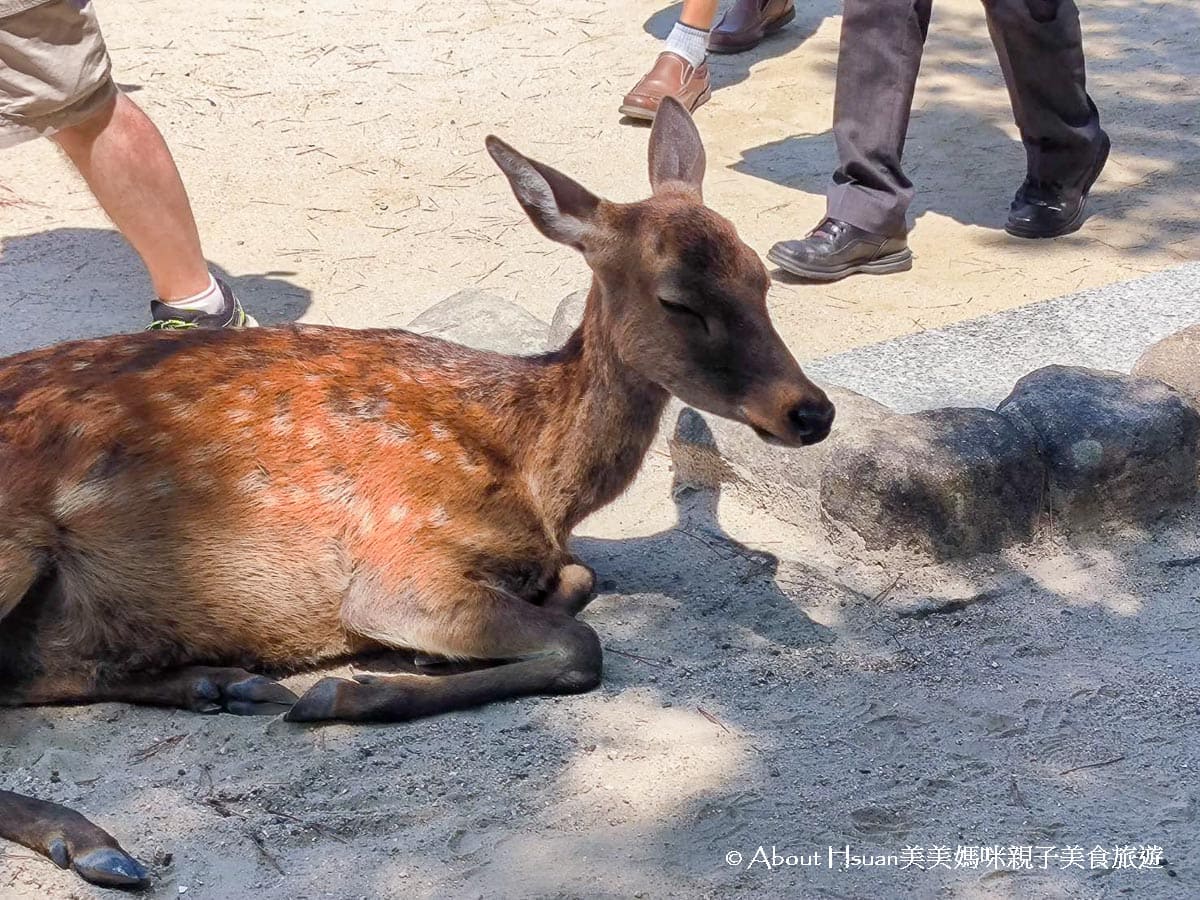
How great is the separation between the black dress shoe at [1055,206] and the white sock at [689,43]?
218 centimetres

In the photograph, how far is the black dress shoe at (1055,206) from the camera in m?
7.27

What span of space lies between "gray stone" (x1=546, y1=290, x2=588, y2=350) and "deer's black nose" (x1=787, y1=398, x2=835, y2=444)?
1.89 metres

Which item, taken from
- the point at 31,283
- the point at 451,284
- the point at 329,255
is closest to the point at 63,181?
the point at 31,283

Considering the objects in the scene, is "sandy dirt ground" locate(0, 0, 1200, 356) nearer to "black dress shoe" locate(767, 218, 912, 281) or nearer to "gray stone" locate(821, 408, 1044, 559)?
"black dress shoe" locate(767, 218, 912, 281)

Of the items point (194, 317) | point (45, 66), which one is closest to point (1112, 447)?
point (194, 317)

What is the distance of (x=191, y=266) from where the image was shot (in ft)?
19.8

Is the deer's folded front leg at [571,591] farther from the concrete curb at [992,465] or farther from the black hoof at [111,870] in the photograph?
the black hoof at [111,870]

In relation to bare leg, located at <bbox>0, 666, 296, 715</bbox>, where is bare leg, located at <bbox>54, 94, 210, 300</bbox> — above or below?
above

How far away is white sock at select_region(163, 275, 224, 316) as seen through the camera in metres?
6.03

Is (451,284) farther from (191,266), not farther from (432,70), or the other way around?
(432,70)

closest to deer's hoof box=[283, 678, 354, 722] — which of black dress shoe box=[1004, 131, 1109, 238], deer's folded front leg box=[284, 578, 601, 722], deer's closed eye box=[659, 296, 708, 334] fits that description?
deer's folded front leg box=[284, 578, 601, 722]

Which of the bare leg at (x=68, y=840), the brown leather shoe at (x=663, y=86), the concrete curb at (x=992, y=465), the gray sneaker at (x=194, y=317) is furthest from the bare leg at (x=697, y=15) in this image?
the bare leg at (x=68, y=840)

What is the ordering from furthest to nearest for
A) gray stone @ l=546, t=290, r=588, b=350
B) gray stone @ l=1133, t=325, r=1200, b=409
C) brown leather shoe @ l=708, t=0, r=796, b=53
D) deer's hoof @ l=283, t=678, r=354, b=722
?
brown leather shoe @ l=708, t=0, r=796, b=53
gray stone @ l=546, t=290, r=588, b=350
gray stone @ l=1133, t=325, r=1200, b=409
deer's hoof @ l=283, t=678, r=354, b=722

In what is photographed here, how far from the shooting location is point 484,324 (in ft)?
19.6
